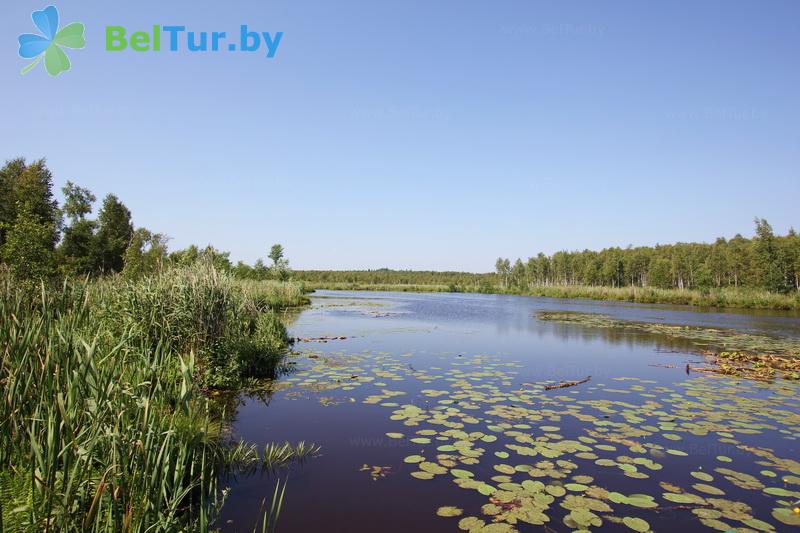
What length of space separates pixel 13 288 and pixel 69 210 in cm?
4492

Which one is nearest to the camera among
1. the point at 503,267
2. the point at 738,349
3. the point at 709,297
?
the point at 738,349

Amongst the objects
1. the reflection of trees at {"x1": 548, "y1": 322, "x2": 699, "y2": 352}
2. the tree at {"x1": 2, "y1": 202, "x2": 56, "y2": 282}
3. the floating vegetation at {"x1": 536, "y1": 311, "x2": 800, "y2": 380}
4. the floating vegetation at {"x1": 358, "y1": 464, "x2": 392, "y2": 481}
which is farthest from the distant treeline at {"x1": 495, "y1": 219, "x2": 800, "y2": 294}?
the tree at {"x1": 2, "y1": 202, "x2": 56, "y2": 282}

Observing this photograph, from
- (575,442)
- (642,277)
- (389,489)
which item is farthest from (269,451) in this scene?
(642,277)

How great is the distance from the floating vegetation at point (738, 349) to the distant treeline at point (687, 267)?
95.7 ft

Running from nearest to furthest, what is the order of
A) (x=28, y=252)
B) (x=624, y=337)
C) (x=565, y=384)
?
(x=565, y=384), (x=28, y=252), (x=624, y=337)

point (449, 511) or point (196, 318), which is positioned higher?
point (196, 318)

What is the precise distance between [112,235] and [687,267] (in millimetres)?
72042

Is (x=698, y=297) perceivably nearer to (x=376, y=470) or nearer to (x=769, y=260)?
(x=769, y=260)

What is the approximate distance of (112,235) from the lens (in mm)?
45031

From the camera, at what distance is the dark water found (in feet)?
12.9

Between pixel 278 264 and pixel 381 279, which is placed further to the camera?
pixel 381 279

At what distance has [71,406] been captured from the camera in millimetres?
3041

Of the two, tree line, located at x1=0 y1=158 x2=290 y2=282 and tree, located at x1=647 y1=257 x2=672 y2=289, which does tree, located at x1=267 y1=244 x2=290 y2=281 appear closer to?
tree line, located at x1=0 y1=158 x2=290 y2=282

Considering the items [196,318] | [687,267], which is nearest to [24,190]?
[196,318]
